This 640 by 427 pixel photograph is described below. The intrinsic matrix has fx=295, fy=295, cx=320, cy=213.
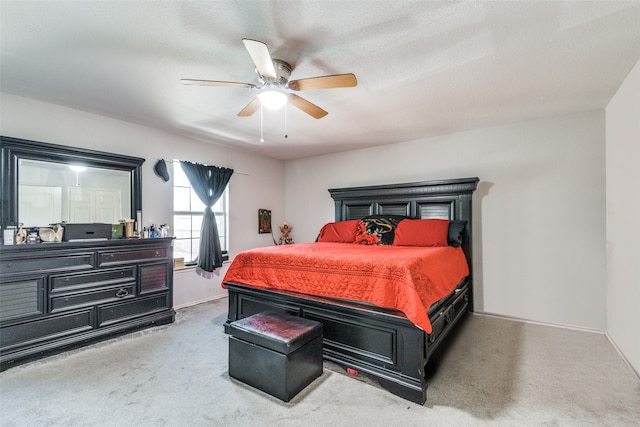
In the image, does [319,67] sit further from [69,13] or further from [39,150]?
[39,150]

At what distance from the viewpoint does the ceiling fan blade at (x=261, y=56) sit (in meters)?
1.63

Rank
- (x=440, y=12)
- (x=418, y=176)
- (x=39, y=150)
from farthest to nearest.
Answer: (x=418, y=176), (x=39, y=150), (x=440, y=12)

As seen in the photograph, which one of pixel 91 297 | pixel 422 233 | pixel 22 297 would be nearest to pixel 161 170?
pixel 91 297

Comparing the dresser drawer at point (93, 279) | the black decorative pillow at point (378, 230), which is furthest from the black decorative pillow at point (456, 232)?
the dresser drawer at point (93, 279)

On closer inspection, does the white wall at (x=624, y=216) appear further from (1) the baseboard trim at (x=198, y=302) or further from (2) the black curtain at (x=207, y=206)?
(1) the baseboard trim at (x=198, y=302)

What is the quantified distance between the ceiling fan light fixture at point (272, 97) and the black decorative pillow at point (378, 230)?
245 cm

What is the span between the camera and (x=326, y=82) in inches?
80.0

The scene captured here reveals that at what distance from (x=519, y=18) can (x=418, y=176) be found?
2723 millimetres

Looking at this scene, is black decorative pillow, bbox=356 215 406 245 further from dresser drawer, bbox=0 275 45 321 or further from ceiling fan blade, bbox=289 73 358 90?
dresser drawer, bbox=0 275 45 321

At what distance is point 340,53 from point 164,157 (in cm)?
300

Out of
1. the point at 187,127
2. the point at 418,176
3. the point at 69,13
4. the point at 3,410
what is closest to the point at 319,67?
the point at 69,13

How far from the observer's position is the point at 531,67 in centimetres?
235

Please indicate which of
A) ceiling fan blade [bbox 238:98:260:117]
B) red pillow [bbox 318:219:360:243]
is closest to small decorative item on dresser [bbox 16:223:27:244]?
ceiling fan blade [bbox 238:98:260:117]

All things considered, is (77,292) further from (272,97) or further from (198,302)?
(272,97)
